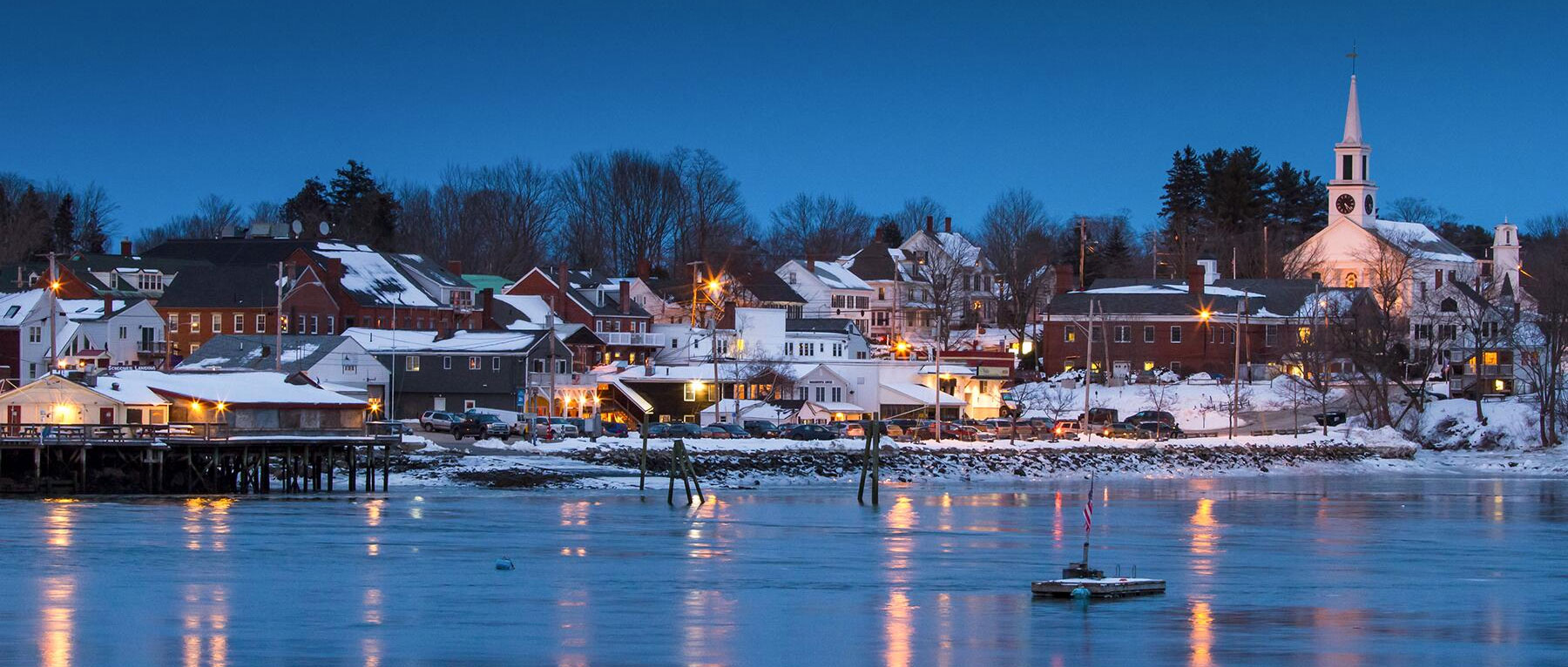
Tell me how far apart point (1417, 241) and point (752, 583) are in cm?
10819

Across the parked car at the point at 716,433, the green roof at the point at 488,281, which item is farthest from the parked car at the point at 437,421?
the green roof at the point at 488,281

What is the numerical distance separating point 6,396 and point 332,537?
92.7 ft

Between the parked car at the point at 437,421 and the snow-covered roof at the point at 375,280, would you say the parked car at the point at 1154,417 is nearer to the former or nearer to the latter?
the parked car at the point at 437,421

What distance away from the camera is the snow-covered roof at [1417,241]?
448 feet

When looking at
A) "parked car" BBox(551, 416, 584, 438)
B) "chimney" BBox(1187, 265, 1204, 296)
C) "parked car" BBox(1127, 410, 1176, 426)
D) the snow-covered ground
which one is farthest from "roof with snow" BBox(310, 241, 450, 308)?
"parked car" BBox(1127, 410, 1176, 426)

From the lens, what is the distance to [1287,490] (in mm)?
77625

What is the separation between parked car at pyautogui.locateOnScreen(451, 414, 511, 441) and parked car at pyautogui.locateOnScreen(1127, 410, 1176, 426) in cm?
3133

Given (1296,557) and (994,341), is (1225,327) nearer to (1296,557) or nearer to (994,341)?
(994,341)

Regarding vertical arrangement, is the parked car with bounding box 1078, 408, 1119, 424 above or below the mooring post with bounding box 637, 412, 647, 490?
above

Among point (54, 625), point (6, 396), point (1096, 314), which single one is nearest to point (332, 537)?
point (54, 625)

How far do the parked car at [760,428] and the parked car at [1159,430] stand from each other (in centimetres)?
1788

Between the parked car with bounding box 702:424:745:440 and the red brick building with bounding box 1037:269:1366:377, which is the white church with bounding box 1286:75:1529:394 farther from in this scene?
the parked car with bounding box 702:424:745:440

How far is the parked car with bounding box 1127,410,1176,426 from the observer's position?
100000 mm

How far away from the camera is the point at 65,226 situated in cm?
16888
